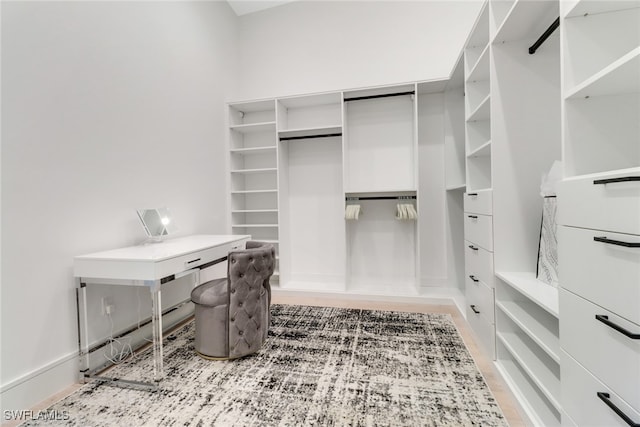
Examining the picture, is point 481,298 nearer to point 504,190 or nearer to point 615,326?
point 504,190

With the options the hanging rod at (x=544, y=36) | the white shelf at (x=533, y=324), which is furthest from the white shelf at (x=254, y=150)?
the white shelf at (x=533, y=324)

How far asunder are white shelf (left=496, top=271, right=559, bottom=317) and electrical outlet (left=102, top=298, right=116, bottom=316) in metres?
2.71

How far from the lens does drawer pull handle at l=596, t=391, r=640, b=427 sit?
0.81 meters

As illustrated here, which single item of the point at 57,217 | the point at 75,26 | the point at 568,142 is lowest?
the point at 57,217

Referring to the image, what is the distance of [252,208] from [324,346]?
2.31 metres

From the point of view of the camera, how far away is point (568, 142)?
3.75 ft

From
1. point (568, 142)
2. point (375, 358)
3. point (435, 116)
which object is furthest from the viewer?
point (435, 116)

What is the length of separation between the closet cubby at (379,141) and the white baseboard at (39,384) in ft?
9.24

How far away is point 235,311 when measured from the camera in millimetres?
1991

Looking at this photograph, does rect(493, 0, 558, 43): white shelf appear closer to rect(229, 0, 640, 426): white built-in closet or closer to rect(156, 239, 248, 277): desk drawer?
rect(229, 0, 640, 426): white built-in closet

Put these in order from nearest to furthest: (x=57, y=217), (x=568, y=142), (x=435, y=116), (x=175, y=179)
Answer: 1. (x=568, y=142)
2. (x=57, y=217)
3. (x=175, y=179)
4. (x=435, y=116)

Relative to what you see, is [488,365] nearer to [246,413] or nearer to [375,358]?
[375,358]

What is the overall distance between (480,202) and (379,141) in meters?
1.74

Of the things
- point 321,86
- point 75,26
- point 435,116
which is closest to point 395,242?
point 435,116
